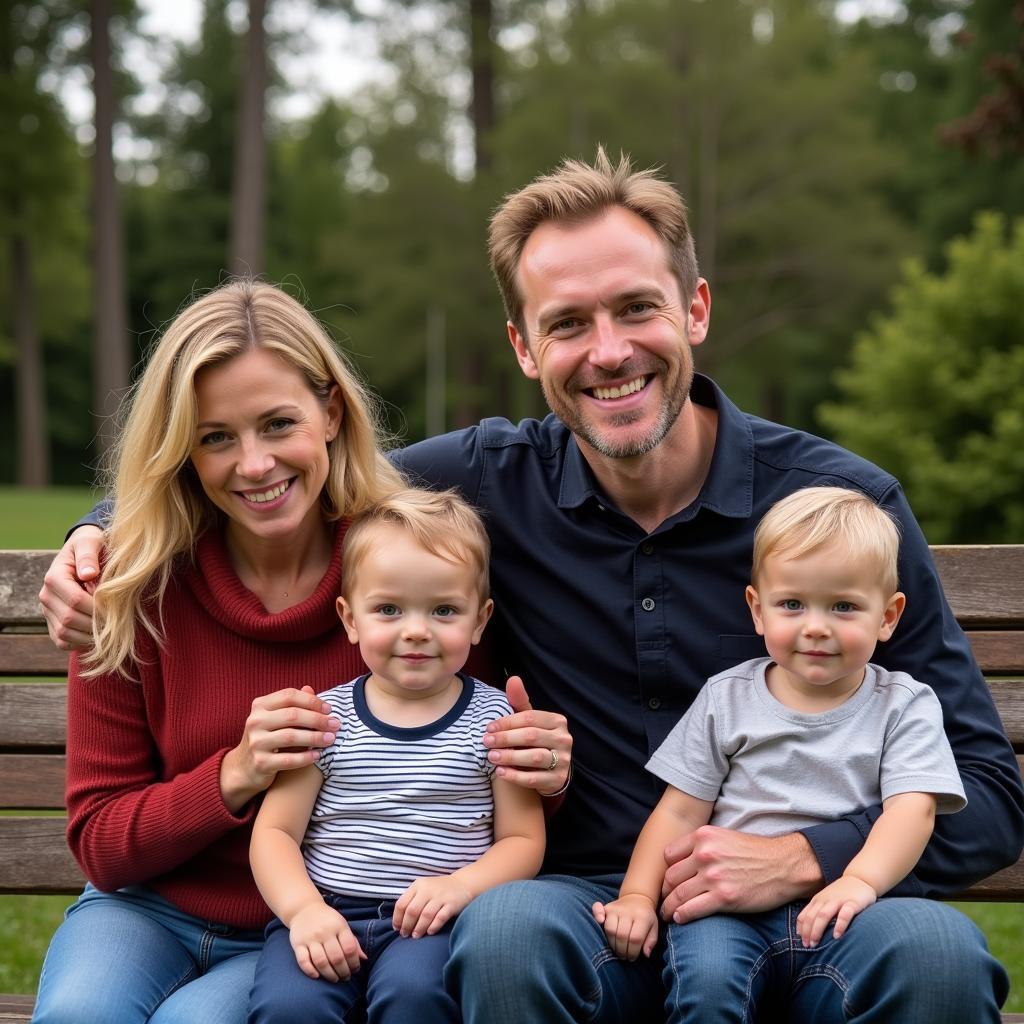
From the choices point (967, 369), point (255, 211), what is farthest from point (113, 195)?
point (967, 369)

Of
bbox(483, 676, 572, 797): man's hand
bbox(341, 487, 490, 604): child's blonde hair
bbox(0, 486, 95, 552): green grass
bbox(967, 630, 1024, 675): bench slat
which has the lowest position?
bbox(0, 486, 95, 552): green grass

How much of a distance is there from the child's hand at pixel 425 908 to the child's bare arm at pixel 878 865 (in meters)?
0.65

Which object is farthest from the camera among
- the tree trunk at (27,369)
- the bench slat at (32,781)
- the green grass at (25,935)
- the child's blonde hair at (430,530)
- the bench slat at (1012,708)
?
the tree trunk at (27,369)

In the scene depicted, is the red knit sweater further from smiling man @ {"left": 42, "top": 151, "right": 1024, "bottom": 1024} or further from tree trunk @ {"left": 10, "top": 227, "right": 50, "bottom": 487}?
tree trunk @ {"left": 10, "top": 227, "right": 50, "bottom": 487}

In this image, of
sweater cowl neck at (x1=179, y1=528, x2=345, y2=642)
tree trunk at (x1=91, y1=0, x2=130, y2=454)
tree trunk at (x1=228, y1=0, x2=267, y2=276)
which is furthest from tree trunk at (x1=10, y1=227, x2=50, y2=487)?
sweater cowl neck at (x1=179, y1=528, x2=345, y2=642)

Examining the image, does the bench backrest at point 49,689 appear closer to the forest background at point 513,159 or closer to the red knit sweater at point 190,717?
the red knit sweater at point 190,717

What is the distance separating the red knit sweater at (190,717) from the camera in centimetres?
295

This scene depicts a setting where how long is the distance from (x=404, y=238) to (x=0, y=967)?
1015 inches

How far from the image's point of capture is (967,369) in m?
12.2

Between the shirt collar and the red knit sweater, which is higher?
the shirt collar

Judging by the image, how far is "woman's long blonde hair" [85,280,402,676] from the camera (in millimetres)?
3021

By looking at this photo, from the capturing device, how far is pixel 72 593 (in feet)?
10.1

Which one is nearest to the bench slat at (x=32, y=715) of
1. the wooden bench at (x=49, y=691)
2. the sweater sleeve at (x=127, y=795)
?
the wooden bench at (x=49, y=691)

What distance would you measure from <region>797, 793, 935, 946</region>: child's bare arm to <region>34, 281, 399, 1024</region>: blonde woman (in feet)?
3.29
